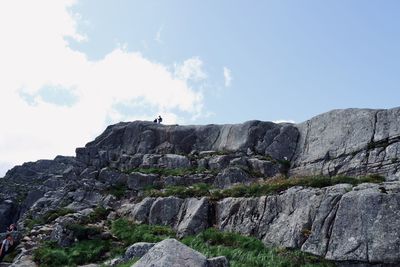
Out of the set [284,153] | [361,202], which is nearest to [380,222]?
[361,202]

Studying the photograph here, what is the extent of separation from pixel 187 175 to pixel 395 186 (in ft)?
76.9

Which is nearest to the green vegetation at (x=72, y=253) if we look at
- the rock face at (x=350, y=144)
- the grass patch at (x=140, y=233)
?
the grass patch at (x=140, y=233)

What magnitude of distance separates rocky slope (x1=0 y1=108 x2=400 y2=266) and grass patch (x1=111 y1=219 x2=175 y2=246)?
1.28 metres

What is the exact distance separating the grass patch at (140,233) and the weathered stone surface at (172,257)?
14.4 metres

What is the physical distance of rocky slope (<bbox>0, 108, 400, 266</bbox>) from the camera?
64.1 ft

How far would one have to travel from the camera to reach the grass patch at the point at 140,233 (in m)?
27.0

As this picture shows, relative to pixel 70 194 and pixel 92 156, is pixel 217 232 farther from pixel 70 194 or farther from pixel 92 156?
pixel 92 156

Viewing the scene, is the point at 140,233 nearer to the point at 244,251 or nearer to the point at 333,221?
the point at 244,251

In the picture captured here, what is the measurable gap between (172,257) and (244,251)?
10443 millimetres

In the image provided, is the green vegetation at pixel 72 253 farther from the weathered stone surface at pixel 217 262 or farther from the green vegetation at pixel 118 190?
the weathered stone surface at pixel 217 262

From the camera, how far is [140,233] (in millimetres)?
28297

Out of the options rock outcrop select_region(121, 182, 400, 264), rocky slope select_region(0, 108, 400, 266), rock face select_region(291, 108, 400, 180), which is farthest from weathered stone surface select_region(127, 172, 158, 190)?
rock face select_region(291, 108, 400, 180)

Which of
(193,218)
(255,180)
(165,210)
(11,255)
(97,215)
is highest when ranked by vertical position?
(255,180)

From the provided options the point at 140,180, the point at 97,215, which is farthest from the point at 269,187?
the point at 140,180
